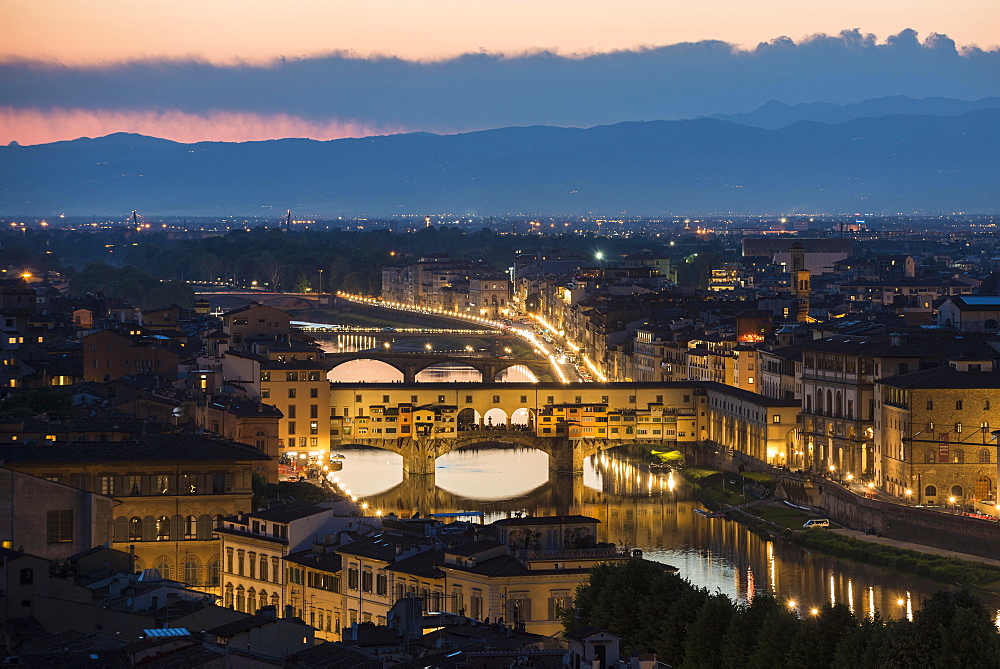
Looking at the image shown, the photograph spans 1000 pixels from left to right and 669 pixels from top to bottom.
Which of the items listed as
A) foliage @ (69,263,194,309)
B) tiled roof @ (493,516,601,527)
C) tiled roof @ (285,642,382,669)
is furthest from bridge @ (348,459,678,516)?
foliage @ (69,263,194,309)

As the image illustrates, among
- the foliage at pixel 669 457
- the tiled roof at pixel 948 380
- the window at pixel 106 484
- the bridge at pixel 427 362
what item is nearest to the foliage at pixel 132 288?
the bridge at pixel 427 362

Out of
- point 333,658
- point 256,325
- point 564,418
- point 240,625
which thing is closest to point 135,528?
point 240,625

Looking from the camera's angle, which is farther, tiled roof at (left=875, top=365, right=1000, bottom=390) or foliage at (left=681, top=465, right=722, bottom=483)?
foliage at (left=681, top=465, right=722, bottom=483)

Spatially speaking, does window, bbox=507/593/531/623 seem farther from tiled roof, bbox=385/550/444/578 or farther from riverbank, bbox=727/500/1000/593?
riverbank, bbox=727/500/1000/593

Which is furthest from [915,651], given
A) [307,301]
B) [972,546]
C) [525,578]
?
[307,301]

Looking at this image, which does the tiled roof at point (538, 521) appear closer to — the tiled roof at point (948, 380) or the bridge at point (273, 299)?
the tiled roof at point (948, 380)

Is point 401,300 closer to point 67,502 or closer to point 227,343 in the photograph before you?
point 227,343

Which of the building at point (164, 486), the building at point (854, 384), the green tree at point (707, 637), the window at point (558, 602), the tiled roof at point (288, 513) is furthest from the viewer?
the building at point (854, 384)
